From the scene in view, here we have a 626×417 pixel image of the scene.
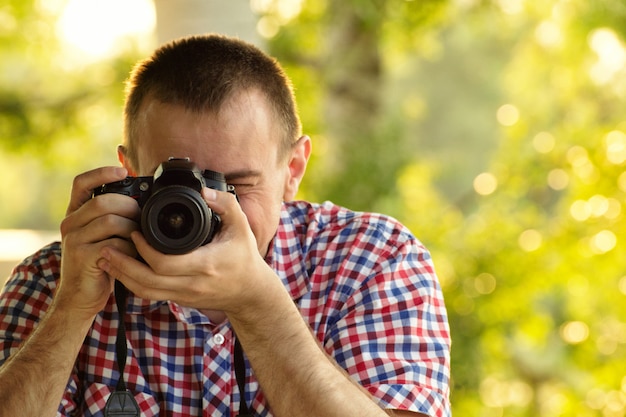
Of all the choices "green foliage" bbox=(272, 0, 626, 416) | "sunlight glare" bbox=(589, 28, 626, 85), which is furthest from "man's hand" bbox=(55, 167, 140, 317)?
"sunlight glare" bbox=(589, 28, 626, 85)

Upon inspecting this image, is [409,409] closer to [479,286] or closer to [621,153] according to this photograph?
[479,286]

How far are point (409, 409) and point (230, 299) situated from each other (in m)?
0.35

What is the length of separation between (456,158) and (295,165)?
10.1ft

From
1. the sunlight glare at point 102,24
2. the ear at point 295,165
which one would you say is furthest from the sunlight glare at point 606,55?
→ the ear at point 295,165

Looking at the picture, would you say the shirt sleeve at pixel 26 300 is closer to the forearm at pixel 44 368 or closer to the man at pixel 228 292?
the man at pixel 228 292

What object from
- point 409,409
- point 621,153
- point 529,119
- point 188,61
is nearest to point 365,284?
point 409,409

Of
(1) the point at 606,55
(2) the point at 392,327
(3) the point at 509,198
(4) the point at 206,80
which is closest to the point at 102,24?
(3) the point at 509,198

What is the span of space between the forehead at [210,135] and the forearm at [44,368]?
0.30 meters

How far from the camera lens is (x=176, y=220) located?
1.32m

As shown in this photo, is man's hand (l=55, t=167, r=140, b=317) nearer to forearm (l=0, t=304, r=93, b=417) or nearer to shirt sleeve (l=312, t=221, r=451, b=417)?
forearm (l=0, t=304, r=93, b=417)

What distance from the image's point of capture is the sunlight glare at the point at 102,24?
4.47 meters

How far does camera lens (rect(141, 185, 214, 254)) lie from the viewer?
130 centimetres

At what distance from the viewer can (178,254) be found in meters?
1.31

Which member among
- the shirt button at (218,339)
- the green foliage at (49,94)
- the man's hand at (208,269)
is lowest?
the shirt button at (218,339)
